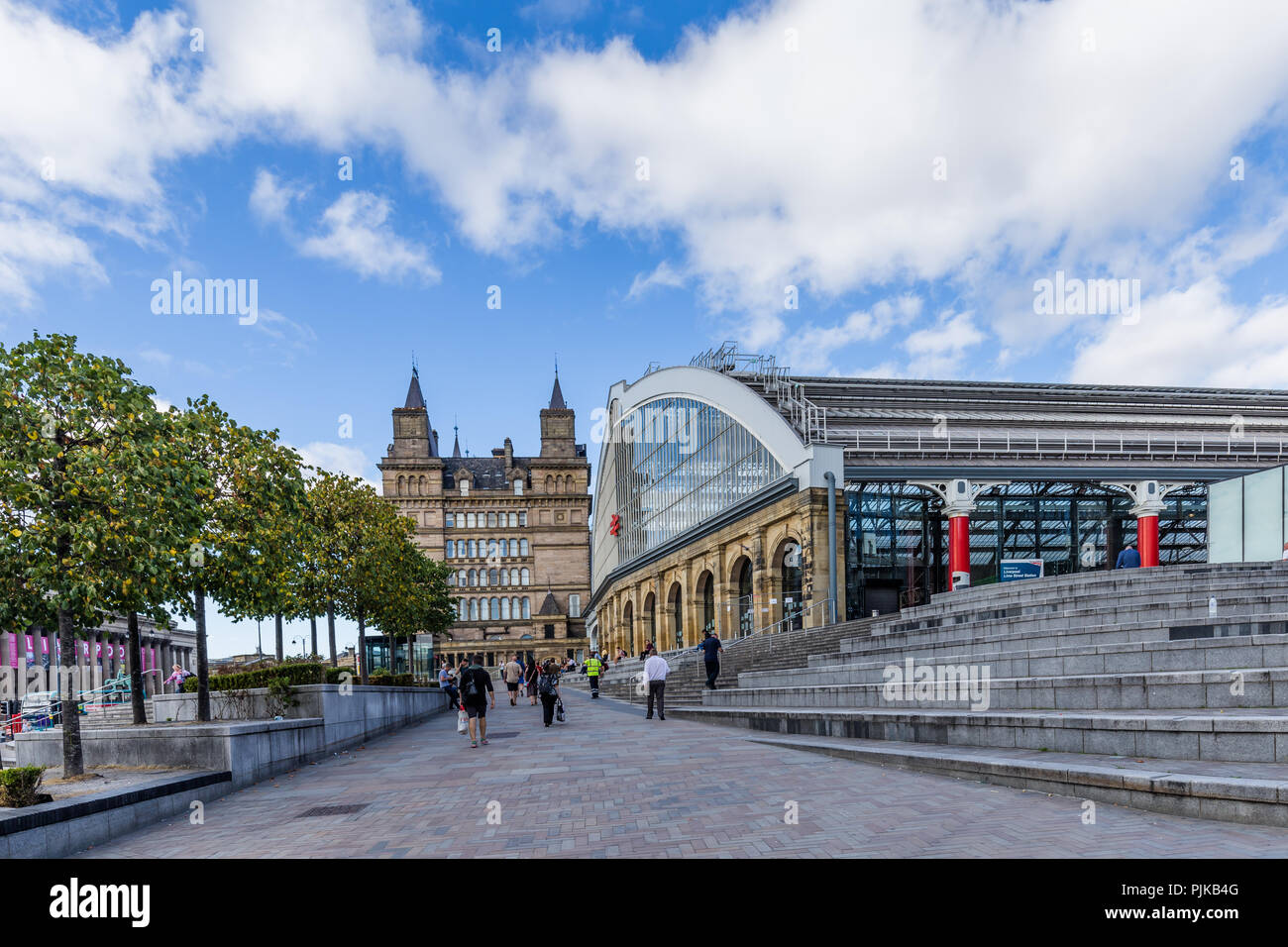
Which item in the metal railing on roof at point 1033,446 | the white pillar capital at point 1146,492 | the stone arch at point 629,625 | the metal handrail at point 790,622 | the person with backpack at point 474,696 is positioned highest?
the metal railing on roof at point 1033,446

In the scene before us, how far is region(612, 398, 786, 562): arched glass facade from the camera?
41.5m

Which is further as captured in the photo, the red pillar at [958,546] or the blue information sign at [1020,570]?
the red pillar at [958,546]

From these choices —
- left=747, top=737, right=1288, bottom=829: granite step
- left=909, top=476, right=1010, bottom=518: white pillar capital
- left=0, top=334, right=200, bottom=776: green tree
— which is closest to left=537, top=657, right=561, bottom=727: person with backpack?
left=0, top=334, right=200, bottom=776: green tree

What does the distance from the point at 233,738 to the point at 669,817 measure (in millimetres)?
7083

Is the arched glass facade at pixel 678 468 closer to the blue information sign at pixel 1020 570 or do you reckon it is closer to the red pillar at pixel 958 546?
the red pillar at pixel 958 546

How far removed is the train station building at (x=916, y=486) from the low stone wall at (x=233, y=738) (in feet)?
67.3

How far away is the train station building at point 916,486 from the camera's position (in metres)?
34.4

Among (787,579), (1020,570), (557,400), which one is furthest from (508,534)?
(1020,570)

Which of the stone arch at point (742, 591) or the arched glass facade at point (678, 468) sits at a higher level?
the arched glass facade at point (678, 468)

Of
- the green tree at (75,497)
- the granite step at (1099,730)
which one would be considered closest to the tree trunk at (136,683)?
the green tree at (75,497)

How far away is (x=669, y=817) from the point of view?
316 inches

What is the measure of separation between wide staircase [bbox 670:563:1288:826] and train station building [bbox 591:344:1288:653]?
12.8 m
